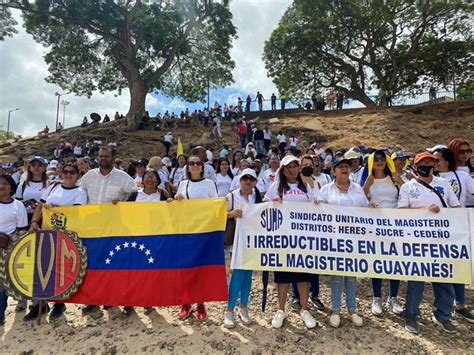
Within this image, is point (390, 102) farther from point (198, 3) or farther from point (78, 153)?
point (78, 153)

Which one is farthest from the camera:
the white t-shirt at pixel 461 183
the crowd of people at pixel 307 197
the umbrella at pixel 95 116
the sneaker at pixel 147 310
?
the umbrella at pixel 95 116

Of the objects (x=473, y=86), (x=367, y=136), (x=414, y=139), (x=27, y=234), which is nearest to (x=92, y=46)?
(x=367, y=136)

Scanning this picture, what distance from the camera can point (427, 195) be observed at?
3949 mm

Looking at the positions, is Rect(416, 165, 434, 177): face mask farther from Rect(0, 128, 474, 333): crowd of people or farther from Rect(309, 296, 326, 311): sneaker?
Rect(309, 296, 326, 311): sneaker

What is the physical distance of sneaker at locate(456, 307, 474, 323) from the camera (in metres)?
4.12

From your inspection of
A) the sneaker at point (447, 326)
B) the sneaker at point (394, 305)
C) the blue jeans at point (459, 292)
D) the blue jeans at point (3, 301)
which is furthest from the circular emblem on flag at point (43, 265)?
the blue jeans at point (459, 292)

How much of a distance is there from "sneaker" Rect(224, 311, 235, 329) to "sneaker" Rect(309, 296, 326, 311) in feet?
3.69

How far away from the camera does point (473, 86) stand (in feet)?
85.6

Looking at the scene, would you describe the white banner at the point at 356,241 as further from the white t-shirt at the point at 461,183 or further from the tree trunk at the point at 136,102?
the tree trunk at the point at 136,102

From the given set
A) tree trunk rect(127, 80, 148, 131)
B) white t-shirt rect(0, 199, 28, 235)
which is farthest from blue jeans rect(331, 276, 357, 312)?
tree trunk rect(127, 80, 148, 131)

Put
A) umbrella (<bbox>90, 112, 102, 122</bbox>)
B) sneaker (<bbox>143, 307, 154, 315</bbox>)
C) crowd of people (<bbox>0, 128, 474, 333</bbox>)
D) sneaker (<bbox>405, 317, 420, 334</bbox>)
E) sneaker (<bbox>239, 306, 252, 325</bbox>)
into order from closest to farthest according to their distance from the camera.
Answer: sneaker (<bbox>405, 317, 420, 334</bbox>), crowd of people (<bbox>0, 128, 474, 333</bbox>), sneaker (<bbox>239, 306, 252, 325</bbox>), sneaker (<bbox>143, 307, 154, 315</bbox>), umbrella (<bbox>90, 112, 102, 122</bbox>)

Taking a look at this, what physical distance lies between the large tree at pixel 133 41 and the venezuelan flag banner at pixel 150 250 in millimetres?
20466

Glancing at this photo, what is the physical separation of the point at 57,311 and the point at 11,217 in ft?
4.37

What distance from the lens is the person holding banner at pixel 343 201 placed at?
3979 mm
